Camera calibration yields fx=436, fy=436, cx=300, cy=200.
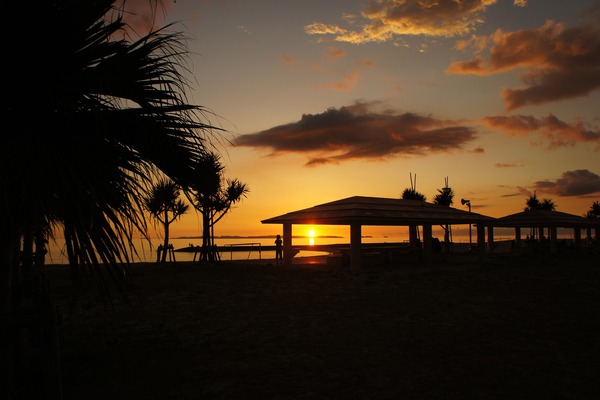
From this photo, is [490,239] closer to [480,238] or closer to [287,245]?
[480,238]

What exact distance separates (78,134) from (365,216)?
1634 cm

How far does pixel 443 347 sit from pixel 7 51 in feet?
23.2

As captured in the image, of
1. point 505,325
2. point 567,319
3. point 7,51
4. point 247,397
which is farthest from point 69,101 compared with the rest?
point 567,319

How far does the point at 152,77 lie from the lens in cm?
498

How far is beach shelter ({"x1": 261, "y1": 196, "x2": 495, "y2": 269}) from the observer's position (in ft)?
65.5

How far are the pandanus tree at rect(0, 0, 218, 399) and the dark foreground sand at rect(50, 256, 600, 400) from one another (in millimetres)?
1382

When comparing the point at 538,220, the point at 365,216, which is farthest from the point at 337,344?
the point at 538,220

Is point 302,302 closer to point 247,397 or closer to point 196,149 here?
point 247,397

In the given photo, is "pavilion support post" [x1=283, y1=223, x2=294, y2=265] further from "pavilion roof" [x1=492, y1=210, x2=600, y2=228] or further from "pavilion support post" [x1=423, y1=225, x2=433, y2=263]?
"pavilion roof" [x1=492, y1=210, x2=600, y2=228]

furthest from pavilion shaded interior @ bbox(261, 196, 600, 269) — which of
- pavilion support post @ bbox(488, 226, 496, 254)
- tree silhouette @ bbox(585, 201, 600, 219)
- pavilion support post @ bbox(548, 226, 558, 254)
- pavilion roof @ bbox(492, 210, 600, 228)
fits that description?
tree silhouette @ bbox(585, 201, 600, 219)

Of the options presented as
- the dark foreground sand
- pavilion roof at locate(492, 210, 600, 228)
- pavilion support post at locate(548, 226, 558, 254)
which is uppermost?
pavilion roof at locate(492, 210, 600, 228)

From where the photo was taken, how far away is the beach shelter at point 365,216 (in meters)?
20.0

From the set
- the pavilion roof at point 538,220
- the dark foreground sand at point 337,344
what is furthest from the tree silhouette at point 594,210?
the dark foreground sand at point 337,344

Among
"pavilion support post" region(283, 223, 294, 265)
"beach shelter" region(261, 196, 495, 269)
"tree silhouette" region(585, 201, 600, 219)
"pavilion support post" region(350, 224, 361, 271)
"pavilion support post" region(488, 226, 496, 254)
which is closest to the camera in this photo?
"pavilion support post" region(350, 224, 361, 271)
